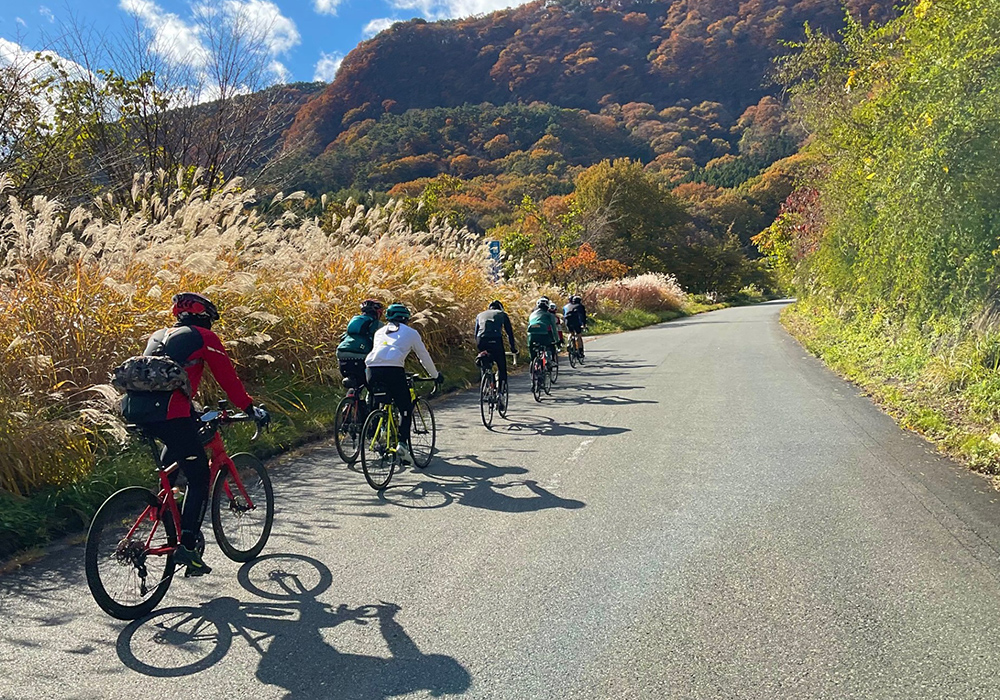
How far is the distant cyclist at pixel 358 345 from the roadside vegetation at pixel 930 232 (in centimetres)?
628

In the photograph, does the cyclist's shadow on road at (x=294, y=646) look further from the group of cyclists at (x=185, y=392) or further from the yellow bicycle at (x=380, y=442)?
the yellow bicycle at (x=380, y=442)

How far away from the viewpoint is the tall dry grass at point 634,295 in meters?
37.1

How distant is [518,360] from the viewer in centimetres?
1927

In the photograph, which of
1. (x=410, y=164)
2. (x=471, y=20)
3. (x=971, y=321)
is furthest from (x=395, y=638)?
(x=471, y=20)

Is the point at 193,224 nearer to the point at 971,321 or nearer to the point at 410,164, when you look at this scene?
the point at 971,321

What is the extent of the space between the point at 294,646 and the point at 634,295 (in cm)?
3806

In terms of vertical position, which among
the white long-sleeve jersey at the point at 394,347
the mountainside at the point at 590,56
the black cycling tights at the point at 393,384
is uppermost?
the mountainside at the point at 590,56

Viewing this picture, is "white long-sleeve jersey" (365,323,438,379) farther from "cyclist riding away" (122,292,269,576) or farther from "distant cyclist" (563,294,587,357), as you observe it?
"distant cyclist" (563,294,587,357)

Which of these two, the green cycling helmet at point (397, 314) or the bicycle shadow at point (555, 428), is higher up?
the green cycling helmet at point (397, 314)

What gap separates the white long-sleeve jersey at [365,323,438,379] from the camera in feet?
24.4

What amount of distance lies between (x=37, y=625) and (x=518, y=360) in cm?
1534

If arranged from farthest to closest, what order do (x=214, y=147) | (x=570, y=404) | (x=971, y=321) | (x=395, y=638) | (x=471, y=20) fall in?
(x=471, y=20) → (x=214, y=147) → (x=570, y=404) → (x=971, y=321) → (x=395, y=638)

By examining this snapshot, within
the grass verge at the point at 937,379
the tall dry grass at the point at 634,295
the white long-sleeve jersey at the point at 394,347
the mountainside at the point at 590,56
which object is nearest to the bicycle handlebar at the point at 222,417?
the white long-sleeve jersey at the point at 394,347

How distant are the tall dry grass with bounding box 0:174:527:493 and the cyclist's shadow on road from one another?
2.81 meters
